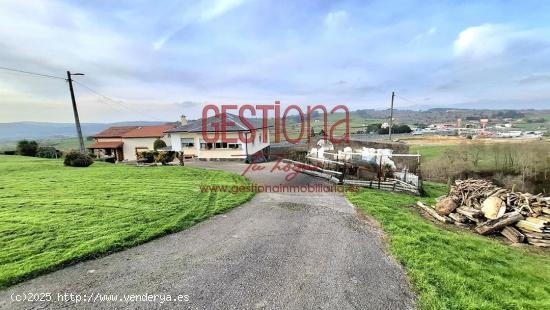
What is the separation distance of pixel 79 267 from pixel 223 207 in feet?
15.6

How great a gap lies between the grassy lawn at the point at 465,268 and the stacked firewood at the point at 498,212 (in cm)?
67

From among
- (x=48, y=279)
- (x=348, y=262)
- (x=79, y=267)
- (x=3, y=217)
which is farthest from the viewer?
(x=3, y=217)

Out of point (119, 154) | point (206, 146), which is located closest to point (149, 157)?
point (206, 146)

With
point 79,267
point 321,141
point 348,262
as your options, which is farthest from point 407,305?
point 321,141

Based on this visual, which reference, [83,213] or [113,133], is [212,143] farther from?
[113,133]

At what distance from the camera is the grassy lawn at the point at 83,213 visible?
17.7 ft

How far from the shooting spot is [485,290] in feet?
15.6

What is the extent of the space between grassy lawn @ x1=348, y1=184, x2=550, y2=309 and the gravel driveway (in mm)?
460

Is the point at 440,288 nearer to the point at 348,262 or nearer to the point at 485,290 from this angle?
the point at 485,290

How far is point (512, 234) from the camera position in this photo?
795cm

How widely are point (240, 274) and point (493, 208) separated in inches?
358

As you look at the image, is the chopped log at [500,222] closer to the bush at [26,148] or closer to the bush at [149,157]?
the bush at [149,157]

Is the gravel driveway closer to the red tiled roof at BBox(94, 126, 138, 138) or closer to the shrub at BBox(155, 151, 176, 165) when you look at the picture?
the shrub at BBox(155, 151, 176, 165)

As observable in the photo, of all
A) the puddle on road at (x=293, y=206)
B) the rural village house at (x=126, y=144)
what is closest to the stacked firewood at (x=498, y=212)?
the puddle on road at (x=293, y=206)
